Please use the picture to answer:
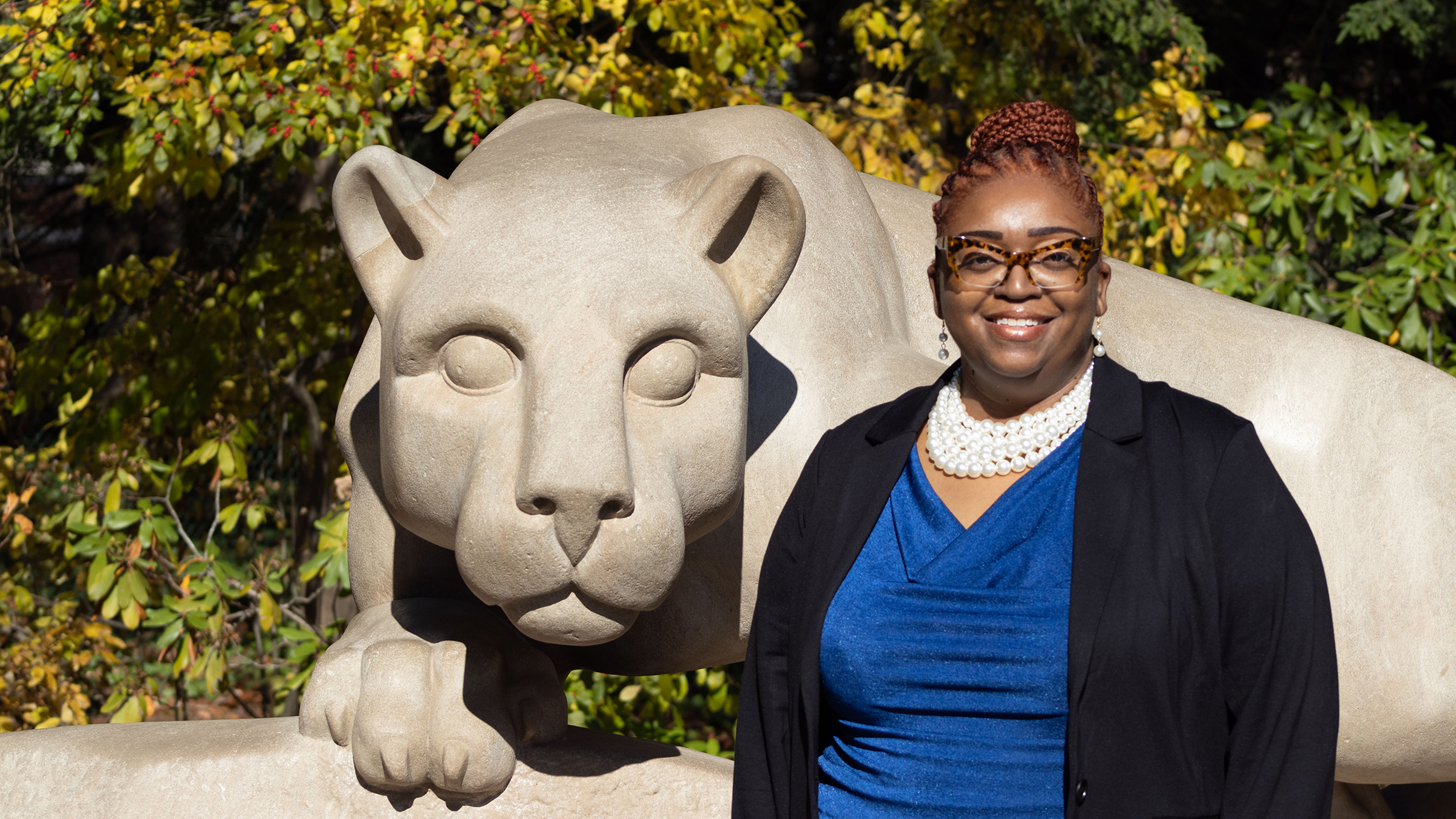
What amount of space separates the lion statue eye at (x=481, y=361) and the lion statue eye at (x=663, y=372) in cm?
16

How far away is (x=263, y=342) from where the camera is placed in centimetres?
484

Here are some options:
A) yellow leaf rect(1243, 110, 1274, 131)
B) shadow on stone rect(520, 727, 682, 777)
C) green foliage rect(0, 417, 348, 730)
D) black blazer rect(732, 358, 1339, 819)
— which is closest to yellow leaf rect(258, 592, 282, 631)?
green foliage rect(0, 417, 348, 730)

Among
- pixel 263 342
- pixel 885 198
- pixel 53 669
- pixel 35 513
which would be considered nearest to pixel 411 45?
pixel 885 198

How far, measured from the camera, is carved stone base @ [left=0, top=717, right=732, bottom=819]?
2.28 metres

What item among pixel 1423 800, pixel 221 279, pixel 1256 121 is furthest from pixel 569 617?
pixel 221 279

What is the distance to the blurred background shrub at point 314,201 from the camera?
3.60 m

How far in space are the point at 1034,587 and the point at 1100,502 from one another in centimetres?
13

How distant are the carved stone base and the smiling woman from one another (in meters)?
0.54

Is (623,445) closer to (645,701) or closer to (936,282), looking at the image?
(936,282)

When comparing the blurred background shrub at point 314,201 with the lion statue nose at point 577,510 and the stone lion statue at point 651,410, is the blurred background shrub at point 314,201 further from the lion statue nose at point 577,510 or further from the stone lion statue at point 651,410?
the lion statue nose at point 577,510

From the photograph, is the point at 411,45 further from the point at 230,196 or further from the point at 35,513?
the point at 35,513

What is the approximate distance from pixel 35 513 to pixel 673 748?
4164mm

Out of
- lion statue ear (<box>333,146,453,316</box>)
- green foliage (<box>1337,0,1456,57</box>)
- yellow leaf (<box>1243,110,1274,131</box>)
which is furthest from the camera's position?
green foliage (<box>1337,0,1456,57</box>)

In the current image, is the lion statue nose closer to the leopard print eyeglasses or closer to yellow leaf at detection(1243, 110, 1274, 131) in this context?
the leopard print eyeglasses
